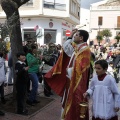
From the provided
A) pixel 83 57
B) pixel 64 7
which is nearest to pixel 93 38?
pixel 64 7

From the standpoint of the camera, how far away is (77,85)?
439 cm

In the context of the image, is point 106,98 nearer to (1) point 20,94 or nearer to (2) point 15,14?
(1) point 20,94

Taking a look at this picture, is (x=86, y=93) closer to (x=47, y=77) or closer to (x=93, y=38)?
(x=47, y=77)

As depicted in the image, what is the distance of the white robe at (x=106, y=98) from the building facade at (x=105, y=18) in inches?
2015

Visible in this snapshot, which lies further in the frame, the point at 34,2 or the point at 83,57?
the point at 34,2

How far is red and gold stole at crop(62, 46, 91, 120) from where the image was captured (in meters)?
4.38

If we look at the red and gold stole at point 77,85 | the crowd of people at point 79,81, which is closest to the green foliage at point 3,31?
the crowd of people at point 79,81

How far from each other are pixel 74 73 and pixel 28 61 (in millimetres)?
2187

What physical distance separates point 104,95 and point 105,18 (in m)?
53.2

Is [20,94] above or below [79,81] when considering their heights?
below

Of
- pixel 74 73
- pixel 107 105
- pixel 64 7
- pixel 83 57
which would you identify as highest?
pixel 64 7

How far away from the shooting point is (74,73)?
14.6ft

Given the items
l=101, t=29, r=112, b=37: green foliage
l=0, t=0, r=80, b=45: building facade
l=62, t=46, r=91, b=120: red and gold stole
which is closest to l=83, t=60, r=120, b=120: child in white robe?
l=62, t=46, r=91, b=120: red and gold stole

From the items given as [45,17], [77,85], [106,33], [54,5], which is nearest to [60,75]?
[77,85]
